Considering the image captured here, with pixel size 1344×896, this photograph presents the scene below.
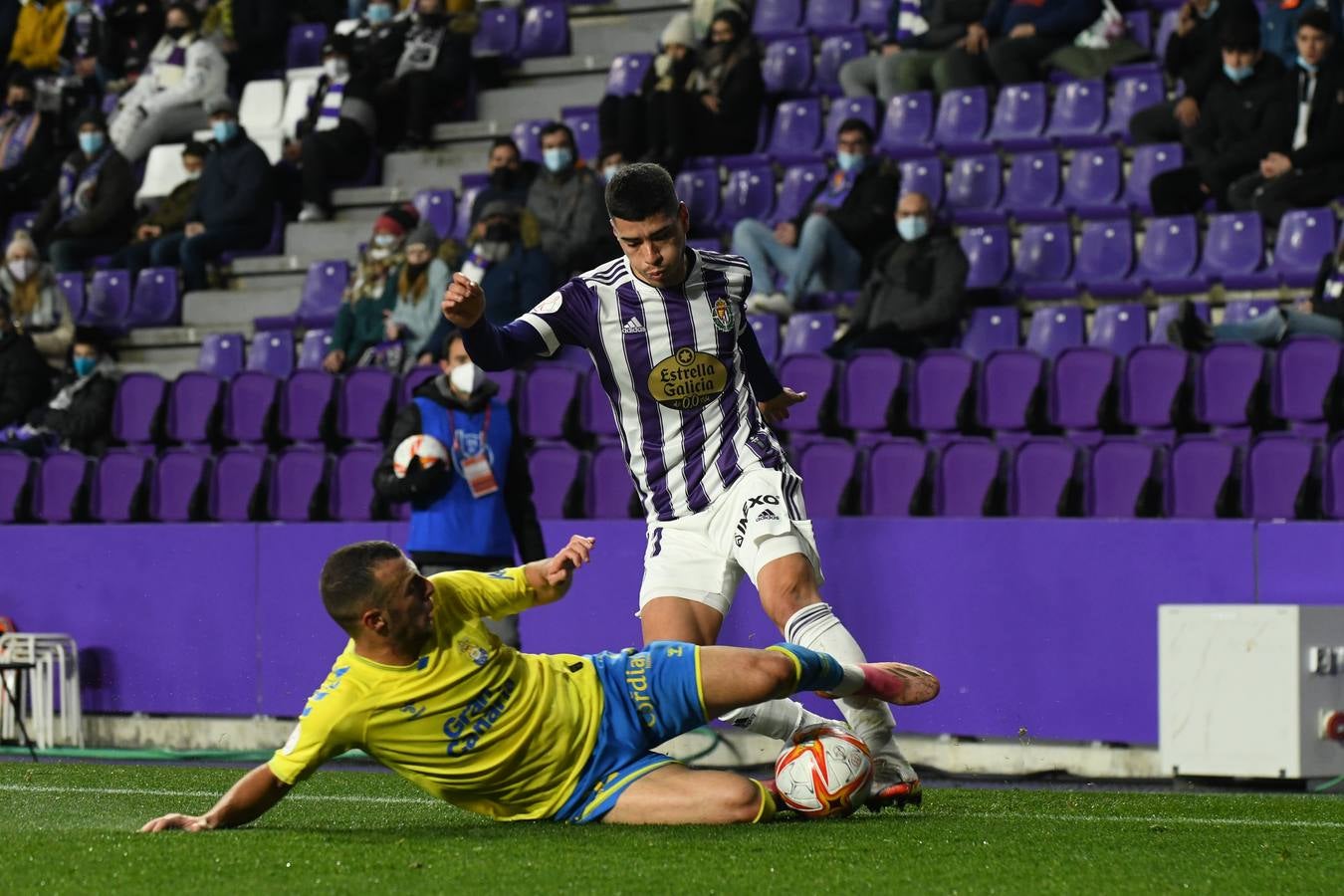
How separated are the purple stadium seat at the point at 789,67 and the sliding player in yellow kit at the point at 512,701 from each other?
34.1 feet

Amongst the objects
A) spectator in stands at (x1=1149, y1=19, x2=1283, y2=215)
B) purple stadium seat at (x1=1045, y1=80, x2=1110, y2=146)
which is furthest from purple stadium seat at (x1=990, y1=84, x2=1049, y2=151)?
spectator in stands at (x1=1149, y1=19, x2=1283, y2=215)

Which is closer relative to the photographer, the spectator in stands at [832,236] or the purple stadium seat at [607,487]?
the purple stadium seat at [607,487]

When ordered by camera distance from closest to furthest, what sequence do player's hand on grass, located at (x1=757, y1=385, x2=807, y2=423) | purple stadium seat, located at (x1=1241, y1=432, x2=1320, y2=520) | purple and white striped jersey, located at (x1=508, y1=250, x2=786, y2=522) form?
purple and white striped jersey, located at (x1=508, y1=250, x2=786, y2=522)
player's hand on grass, located at (x1=757, y1=385, x2=807, y2=423)
purple stadium seat, located at (x1=1241, y1=432, x2=1320, y2=520)

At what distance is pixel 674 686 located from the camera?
5.72 m

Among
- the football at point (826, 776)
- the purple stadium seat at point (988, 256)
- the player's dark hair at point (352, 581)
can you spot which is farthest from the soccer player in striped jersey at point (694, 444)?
the purple stadium seat at point (988, 256)

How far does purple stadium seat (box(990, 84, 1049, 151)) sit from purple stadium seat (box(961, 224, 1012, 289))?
1.21 metres

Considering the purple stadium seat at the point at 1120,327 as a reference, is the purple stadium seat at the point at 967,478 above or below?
below

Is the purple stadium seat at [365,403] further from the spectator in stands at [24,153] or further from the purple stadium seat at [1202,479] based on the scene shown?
the spectator in stands at [24,153]

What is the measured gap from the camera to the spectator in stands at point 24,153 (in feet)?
65.1

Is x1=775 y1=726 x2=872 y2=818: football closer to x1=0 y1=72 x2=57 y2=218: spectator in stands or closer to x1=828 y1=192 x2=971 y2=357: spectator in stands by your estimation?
x1=828 y1=192 x2=971 y2=357: spectator in stands

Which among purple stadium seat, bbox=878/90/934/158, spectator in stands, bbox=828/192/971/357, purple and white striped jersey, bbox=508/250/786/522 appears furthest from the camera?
purple stadium seat, bbox=878/90/934/158

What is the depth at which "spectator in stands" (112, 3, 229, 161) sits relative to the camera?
18812mm

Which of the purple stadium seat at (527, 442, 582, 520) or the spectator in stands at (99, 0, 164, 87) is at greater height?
the spectator in stands at (99, 0, 164, 87)

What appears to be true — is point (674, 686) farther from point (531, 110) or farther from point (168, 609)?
point (531, 110)
